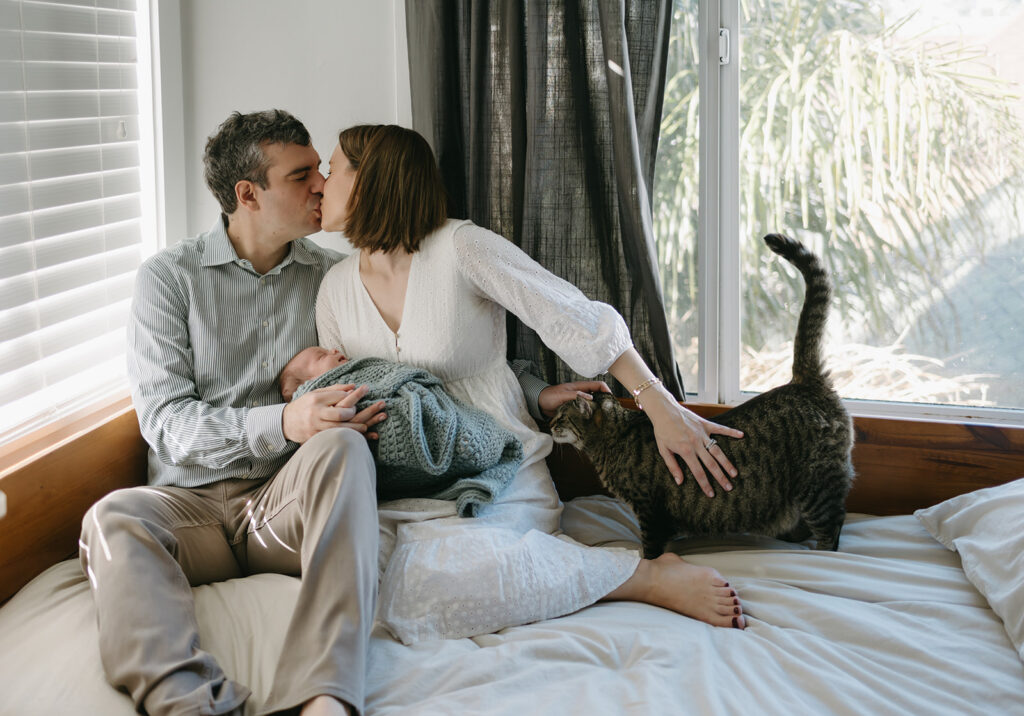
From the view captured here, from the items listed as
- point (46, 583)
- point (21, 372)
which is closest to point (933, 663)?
point (46, 583)

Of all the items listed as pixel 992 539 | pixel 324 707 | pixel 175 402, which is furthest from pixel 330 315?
pixel 992 539

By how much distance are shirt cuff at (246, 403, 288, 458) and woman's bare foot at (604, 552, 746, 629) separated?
0.71 m

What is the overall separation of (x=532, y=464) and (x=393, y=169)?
27.6 inches

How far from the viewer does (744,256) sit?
2100mm

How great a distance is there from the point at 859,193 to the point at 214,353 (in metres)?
1.54

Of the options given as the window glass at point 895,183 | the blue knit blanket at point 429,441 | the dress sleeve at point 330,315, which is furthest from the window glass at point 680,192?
the dress sleeve at point 330,315

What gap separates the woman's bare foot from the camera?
1.47 meters

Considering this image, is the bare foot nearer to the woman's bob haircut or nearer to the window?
the woman's bob haircut

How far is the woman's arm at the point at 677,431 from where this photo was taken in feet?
5.50

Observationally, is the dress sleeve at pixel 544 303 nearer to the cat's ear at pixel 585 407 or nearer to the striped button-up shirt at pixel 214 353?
the cat's ear at pixel 585 407

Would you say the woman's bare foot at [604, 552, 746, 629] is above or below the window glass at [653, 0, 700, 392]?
below

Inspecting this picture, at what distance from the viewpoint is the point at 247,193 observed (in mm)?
1856

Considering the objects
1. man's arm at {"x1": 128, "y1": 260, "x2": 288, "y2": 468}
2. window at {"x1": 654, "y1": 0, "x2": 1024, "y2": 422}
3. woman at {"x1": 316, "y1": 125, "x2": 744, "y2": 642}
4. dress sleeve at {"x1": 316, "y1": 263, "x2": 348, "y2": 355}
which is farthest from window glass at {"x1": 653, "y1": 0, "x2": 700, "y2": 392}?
man's arm at {"x1": 128, "y1": 260, "x2": 288, "y2": 468}

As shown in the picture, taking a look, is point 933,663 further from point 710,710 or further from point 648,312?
point 648,312
